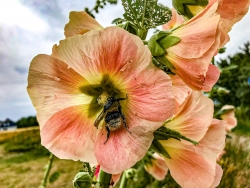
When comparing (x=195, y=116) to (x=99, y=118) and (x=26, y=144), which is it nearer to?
(x=99, y=118)

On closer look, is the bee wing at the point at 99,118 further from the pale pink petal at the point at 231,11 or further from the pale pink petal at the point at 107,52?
the pale pink petal at the point at 231,11

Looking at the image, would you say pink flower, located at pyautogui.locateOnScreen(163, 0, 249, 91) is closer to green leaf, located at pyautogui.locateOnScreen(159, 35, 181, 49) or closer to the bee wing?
green leaf, located at pyautogui.locateOnScreen(159, 35, 181, 49)

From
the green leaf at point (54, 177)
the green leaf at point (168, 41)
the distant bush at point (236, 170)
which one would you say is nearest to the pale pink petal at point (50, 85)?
the green leaf at point (168, 41)

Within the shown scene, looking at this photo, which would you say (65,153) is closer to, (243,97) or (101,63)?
(101,63)

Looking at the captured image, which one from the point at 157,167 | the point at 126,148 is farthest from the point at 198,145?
the point at 157,167

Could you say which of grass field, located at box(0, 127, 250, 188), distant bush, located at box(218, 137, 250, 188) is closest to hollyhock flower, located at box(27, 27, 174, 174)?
grass field, located at box(0, 127, 250, 188)

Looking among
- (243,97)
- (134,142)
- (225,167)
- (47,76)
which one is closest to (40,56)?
(47,76)
